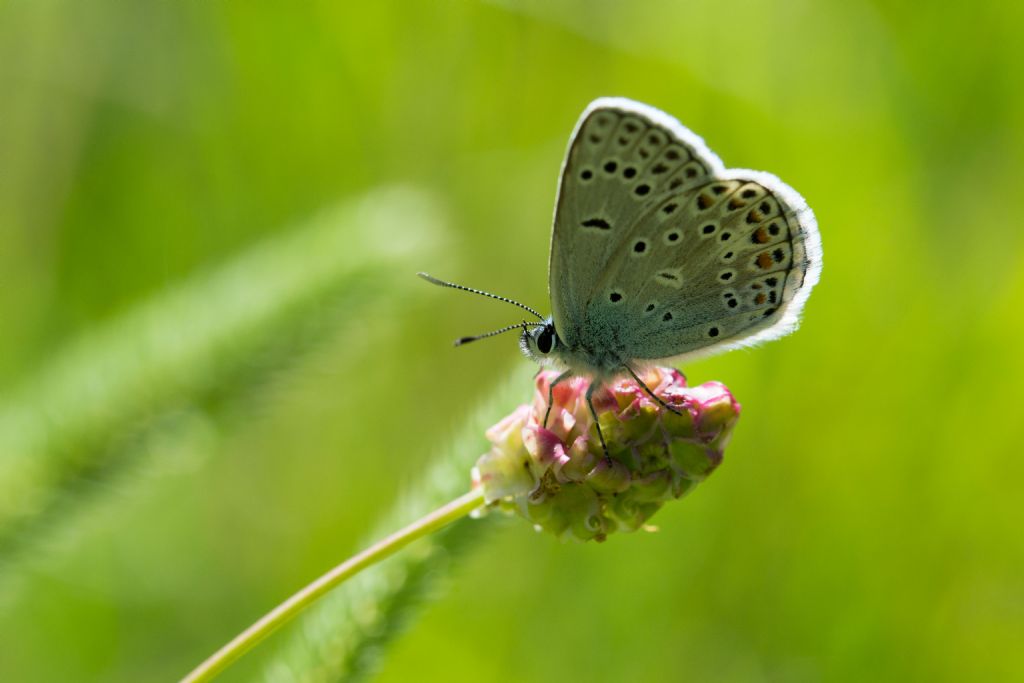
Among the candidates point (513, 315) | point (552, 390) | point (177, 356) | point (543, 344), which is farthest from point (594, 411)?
point (513, 315)

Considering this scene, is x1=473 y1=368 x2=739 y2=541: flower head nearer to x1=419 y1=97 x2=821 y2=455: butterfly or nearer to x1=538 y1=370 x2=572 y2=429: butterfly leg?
x1=538 y1=370 x2=572 y2=429: butterfly leg

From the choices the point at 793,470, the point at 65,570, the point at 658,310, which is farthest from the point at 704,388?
the point at 65,570

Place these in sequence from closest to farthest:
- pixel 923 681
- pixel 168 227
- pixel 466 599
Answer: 1. pixel 923 681
2. pixel 466 599
3. pixel 168 227

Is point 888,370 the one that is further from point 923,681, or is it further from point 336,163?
point 336,163

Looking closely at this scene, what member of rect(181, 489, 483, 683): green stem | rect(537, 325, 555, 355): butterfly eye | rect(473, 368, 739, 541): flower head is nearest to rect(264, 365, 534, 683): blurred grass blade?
rect(537, 325, 555, 355): butterfly eye

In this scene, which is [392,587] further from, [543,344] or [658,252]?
[658,252]

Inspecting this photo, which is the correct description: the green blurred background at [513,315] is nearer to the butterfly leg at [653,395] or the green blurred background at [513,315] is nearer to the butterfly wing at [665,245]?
the butterfly wing at [665,245]
